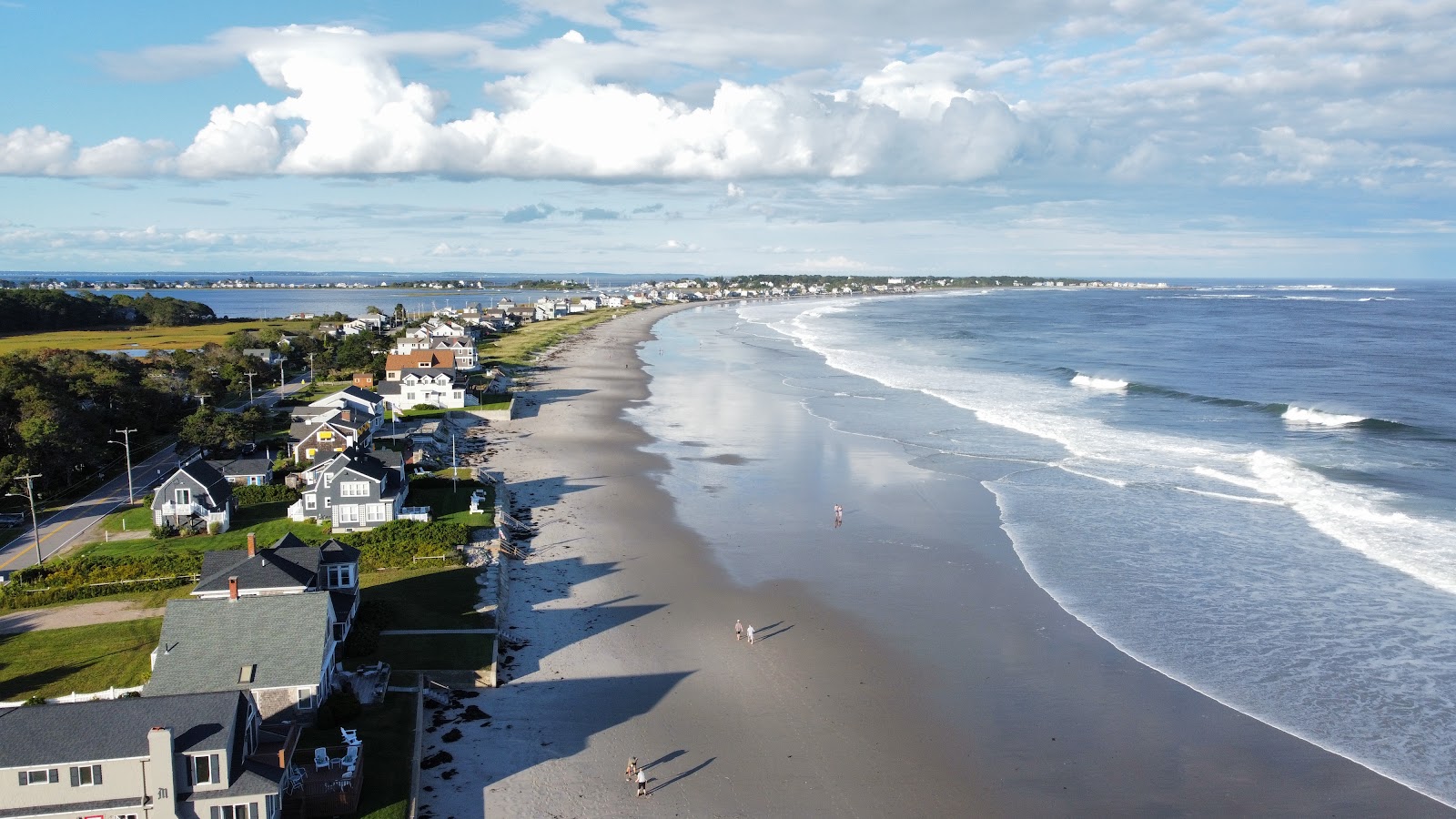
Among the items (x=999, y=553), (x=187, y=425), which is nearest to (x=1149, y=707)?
(x=999, y=553)

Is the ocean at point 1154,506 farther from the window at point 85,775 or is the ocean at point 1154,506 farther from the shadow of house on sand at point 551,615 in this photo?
the window at point 85,775

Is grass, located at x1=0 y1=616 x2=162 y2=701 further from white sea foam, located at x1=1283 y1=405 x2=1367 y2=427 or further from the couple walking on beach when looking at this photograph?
white sea foam, located at x1=1283 y1=405 x2=1367 y2=427

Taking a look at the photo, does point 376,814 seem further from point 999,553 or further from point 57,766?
point 999,553

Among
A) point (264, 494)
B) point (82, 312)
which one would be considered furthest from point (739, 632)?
point (82, 312)

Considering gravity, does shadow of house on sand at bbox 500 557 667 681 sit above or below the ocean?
below

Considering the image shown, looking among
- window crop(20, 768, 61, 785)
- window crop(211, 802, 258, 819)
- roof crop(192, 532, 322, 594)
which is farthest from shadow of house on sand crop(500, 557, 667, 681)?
window crop(20, 768, 61, 785)
